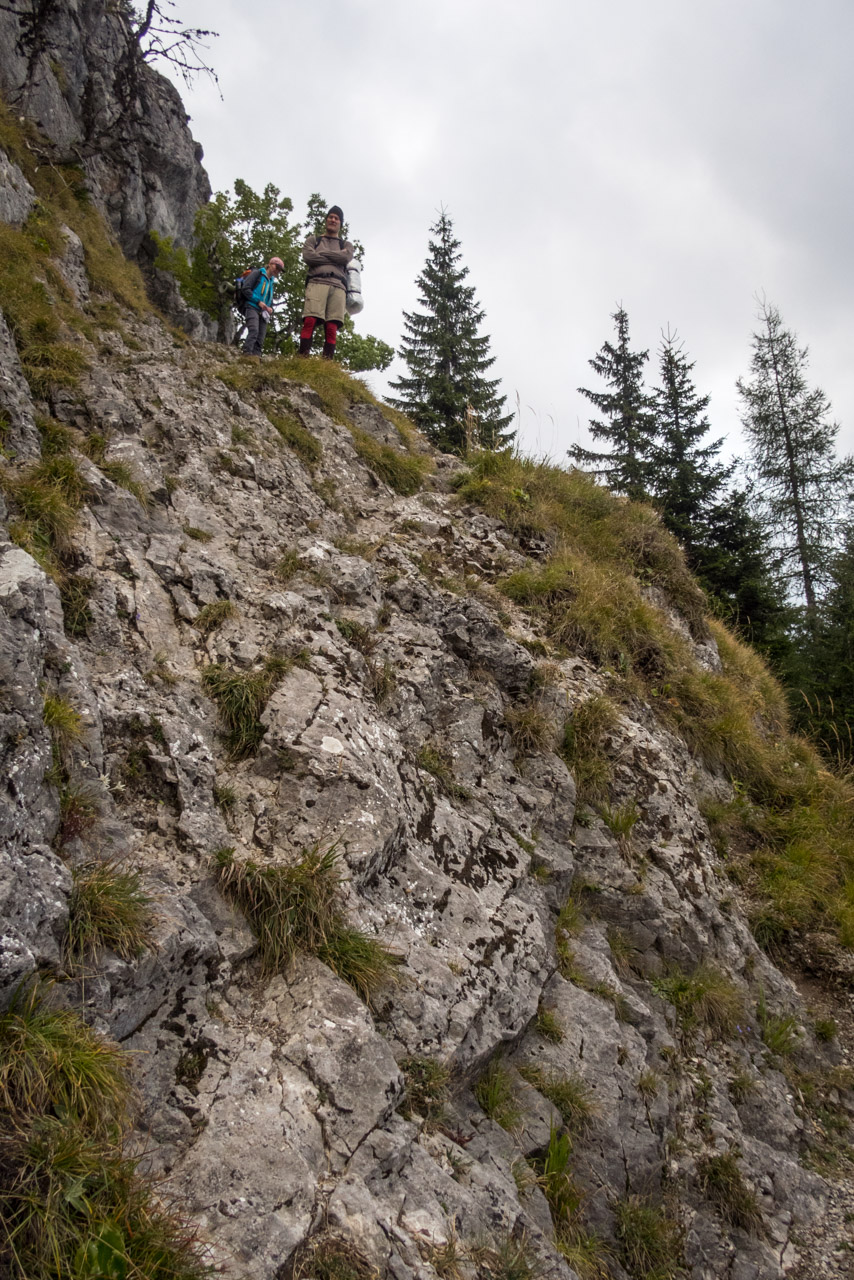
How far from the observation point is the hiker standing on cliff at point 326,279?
40.1 ft

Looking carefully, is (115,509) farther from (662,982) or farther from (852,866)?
(852,866)

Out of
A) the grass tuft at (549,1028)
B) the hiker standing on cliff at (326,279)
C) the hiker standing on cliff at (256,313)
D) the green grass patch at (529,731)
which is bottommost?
the grass tuft at (549,1028)

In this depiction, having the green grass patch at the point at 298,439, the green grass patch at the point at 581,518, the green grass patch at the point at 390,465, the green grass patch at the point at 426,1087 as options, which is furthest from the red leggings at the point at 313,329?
the green grass patch at the point at 426,1087

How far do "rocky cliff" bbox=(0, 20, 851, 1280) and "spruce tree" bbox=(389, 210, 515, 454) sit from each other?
12.4 m

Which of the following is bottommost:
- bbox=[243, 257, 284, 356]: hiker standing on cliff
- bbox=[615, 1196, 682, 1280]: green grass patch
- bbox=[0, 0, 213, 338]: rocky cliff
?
bbox=[615, 1196, 682, 1280]: green grass patch

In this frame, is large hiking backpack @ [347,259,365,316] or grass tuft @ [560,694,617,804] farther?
large hiking backpack @ [347,259,365,316]

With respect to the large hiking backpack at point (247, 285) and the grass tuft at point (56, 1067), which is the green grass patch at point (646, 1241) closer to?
the grass tuft at point (56, 1067)

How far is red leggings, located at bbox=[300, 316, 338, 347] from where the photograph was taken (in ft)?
40.1

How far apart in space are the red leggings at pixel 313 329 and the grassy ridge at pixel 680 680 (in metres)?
3.90

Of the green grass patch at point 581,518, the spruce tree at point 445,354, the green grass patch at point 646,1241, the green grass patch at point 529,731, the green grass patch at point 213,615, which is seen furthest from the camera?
the spruce tree at point 445,354

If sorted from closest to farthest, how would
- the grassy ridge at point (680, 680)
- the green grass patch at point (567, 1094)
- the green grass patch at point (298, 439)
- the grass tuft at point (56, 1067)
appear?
the grass tuft at point (56, 1067), the green grass patch at point (567, 1094), the grassy ridge at point (680, 680), the green grass patch at point (298, 439)

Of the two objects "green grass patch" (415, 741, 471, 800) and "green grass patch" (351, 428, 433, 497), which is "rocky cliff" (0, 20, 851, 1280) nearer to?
"green grass patch" (415, 741, 471, 800)

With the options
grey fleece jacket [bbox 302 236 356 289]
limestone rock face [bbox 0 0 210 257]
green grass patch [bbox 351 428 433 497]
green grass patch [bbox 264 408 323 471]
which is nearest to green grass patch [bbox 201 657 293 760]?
green grass patch [bbox 264 408 323 471]

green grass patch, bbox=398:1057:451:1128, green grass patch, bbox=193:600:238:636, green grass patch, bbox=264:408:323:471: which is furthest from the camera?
green grass patch, bbox=264:408:323:471
